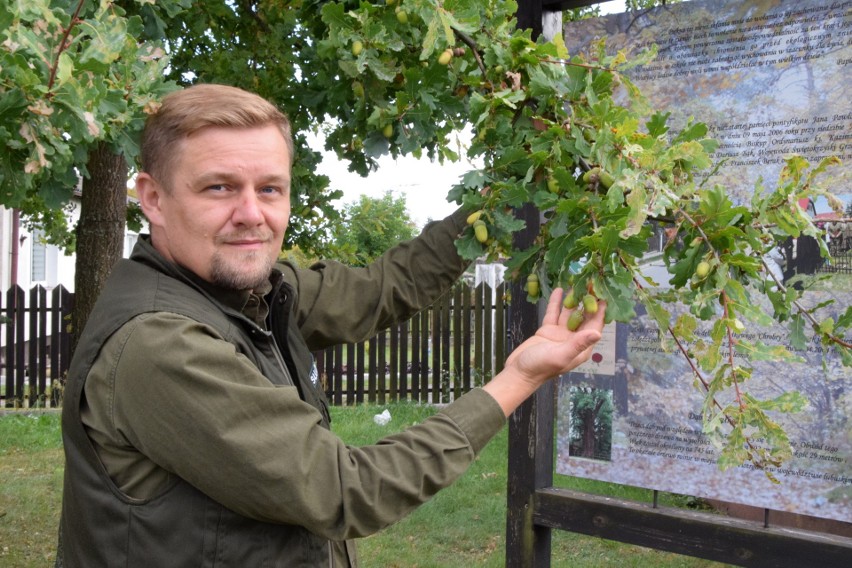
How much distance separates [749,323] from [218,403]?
6.70 feet

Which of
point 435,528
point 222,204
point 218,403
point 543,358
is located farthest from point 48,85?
point 435,528

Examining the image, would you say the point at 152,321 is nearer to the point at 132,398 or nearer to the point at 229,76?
the point at 132,398

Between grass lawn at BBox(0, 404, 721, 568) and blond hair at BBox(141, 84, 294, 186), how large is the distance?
11.7ft

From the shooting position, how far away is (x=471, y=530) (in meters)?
5.46

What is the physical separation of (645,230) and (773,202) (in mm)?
305

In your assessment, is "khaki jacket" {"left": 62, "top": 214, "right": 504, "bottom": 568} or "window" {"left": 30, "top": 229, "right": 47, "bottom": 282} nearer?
"khaki jacket" {"left": 62, "top": 214, "right": 504, "bottom": 568}

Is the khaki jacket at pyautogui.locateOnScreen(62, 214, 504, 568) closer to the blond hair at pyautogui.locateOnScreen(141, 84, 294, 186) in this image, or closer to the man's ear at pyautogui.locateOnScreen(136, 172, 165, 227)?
the man's ear at pyautogui.locateOnScreen(136, 172, 165, 227)

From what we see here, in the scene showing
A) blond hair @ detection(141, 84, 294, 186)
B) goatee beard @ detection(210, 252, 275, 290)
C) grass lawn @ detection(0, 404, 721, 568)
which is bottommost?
grass lawn @ detection(0, 404, 721, 568)

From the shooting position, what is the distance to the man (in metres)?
1.59

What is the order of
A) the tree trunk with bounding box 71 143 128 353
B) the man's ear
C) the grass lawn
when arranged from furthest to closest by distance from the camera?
the grass lawn
the tree trunk with bounding box 71 143 128 353
the man's ear

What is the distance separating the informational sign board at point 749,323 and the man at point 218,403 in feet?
4.23

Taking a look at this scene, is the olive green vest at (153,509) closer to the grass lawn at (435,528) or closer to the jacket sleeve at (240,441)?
the jacket sleeve at (240,441)

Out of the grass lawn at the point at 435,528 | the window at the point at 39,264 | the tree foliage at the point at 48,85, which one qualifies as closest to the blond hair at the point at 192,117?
the tree foliage at the point at 48,85

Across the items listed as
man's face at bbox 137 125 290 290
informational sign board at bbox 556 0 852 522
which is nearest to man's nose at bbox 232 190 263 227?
man's face at bbox 137 125 290 290
